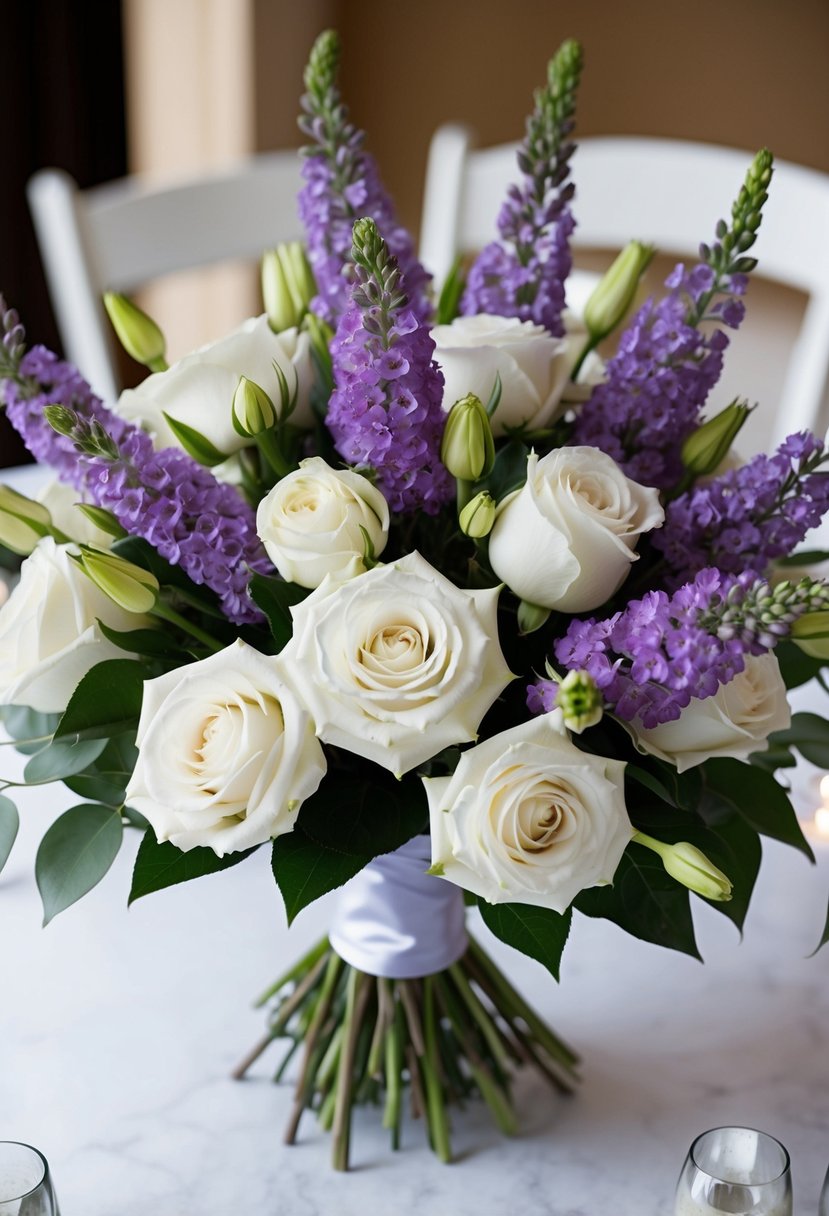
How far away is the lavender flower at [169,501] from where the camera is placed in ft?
1.96

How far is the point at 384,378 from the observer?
575mm

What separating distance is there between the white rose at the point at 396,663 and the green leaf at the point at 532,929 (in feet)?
0.31

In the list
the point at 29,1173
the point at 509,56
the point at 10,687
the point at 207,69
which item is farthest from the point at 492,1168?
the point at 509,56

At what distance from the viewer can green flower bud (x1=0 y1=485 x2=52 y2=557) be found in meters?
0.67

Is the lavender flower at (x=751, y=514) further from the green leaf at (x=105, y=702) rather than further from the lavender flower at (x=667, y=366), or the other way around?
the green leaf at (x=105, y=702)

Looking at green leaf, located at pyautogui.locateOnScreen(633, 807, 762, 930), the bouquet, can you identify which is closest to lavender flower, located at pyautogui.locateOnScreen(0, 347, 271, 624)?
the bouquet

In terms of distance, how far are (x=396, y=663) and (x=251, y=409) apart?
0.15 metres

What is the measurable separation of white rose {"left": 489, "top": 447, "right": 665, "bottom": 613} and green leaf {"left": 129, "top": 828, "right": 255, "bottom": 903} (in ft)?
0.58

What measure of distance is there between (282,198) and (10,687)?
3.93 feet

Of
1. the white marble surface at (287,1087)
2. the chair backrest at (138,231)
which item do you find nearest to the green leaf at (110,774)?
the white marble surface at (287,1087)

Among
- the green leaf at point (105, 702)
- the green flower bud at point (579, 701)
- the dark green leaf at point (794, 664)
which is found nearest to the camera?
the green flower bud at point (579, 701)

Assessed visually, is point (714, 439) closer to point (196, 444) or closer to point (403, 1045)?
point (196, 444)

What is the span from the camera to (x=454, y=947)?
2.52 feet

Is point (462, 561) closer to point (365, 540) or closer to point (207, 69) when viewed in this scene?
point (365, 540)
